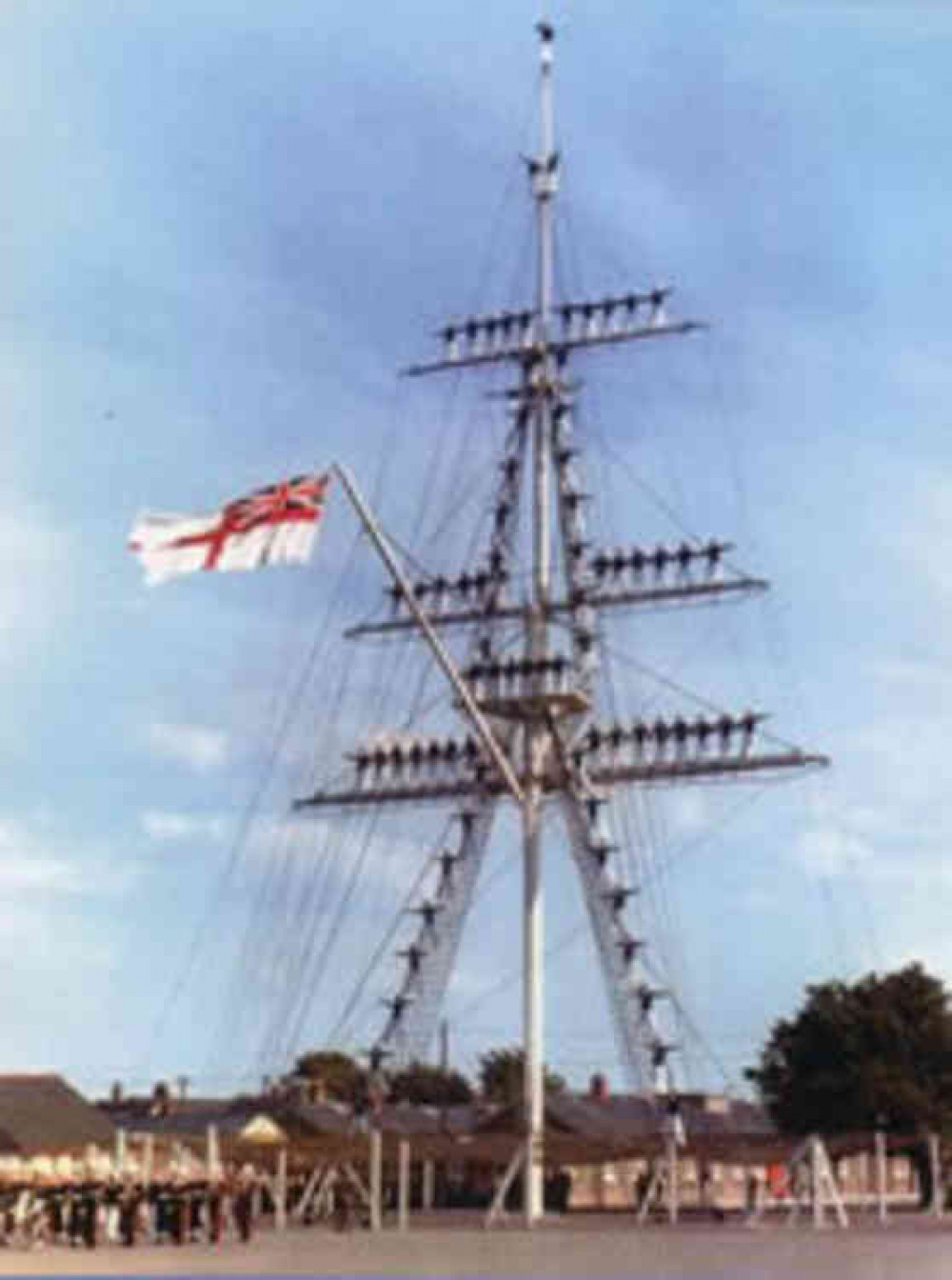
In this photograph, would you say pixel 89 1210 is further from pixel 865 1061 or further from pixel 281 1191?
pixel 865 1061

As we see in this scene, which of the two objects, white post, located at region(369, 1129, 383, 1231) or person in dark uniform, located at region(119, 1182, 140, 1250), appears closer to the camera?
person in dark uniform, located at region(119, 1182, 140, 1250)

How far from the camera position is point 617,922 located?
6066 centimetres

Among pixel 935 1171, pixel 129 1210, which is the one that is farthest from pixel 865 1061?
pixel 129 1210

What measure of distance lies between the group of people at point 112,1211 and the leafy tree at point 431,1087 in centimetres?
7832

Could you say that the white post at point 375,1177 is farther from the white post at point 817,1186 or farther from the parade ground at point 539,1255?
the white post at point 817,1186

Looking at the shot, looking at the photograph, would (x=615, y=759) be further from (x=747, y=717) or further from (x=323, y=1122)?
(x=323, y=1122)

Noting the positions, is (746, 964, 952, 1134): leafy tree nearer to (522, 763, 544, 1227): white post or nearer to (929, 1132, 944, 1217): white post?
(929, 1132, 944, 1217): white post

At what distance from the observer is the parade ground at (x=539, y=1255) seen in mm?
30547

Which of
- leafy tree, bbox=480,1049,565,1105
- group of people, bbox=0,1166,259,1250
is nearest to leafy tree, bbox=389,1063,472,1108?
leafy tree, bbox=480,1049,565,1105

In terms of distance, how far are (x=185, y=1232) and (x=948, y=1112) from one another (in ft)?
155

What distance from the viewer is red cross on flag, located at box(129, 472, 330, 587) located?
36.0 metres

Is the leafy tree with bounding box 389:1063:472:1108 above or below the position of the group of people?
above

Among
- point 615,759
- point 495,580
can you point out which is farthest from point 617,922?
point 495,580

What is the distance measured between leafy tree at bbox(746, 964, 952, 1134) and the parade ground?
3158 centimetres
